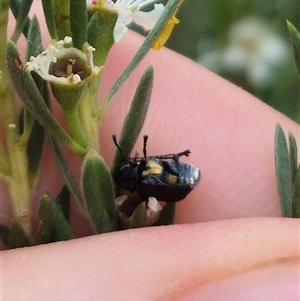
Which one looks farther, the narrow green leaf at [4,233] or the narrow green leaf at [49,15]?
the narrow green leaf at [4,233]

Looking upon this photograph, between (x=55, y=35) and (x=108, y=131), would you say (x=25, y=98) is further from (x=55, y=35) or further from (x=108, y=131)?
(x=108, y=131)

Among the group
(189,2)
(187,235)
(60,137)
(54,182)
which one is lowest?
(54,182)

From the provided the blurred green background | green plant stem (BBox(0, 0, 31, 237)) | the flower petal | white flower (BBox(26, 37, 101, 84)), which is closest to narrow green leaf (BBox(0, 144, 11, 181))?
green plant stem (BBox(0, 0, 31, 237))

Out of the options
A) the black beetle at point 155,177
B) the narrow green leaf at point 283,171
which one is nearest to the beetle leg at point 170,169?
the black beetle at point 155,177

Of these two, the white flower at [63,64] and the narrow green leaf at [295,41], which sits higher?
the narrow green leaf at [295,41]

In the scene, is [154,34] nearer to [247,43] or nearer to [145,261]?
[145,261]

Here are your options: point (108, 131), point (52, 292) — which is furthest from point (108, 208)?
point (108, 131)

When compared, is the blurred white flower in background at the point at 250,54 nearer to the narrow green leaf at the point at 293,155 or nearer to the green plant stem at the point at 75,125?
the narrow green leaf at the point at 293,155
